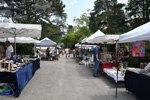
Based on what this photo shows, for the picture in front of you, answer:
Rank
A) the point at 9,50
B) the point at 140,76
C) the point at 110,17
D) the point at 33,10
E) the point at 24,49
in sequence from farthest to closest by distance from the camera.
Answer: the point at 110,17, the point at 33,10, the point at 24,49, the point at 9,50, the point at 140,76

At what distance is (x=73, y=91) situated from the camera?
5137 millimetres

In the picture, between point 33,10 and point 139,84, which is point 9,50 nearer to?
point 139,84

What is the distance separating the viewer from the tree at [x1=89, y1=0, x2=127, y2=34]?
24.5m

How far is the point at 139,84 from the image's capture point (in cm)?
405

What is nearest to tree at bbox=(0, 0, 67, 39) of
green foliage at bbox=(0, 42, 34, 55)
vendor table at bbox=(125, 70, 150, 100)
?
green foliage at bbox=(0, 42, 34, 55)

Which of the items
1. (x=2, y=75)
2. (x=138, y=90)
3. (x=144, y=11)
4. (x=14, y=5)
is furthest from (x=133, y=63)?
(x=14, y=5)

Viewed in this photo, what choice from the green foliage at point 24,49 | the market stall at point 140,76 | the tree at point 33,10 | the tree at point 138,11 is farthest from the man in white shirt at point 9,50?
the tree at point 138,11

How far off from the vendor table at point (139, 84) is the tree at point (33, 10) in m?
18.2

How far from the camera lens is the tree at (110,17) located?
24.5m

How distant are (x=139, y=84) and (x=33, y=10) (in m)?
20.6

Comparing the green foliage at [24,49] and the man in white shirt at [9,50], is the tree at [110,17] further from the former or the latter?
the man in white shirt at [9,50]

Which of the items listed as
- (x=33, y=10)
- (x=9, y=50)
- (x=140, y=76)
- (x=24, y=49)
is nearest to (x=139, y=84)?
(x=140, y=76)

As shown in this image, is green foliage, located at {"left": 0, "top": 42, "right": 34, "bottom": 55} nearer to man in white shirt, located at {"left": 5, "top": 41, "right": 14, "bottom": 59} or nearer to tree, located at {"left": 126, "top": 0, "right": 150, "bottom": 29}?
man in white shirt, located at {"left": 5, "top": 41, "right": 14, "bottom": 59}

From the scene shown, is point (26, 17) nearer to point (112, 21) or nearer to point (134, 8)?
point (112, 21)
